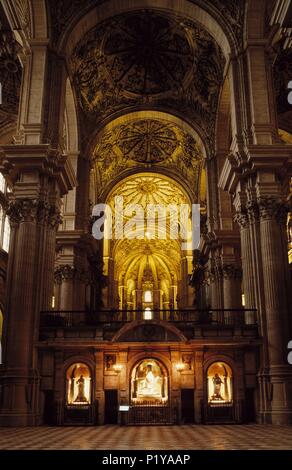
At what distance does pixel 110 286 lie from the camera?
133 feet

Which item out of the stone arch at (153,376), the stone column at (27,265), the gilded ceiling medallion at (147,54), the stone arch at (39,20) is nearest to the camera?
the stone column at (27,265)

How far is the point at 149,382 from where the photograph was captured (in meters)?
18.3

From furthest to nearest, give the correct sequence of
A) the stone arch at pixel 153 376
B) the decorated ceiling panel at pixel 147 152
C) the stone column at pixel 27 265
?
the decorated ceiling panel at pixel 147 152 → the stone arch at pixel 153 376 → the stone column at pixel 27 265

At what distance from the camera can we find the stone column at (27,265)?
1670 cm

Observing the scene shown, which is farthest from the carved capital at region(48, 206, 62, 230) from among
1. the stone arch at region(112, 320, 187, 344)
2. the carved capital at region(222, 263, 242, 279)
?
the carved capital at region(222, 263, 242, 279)

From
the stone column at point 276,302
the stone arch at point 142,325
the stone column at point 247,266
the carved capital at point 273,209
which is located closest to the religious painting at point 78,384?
the stone arch at point 142,325

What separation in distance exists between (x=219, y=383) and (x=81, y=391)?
5162 millimetres

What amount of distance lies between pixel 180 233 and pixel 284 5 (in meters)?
36.9

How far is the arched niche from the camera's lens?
716 inches

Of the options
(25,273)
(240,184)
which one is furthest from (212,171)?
(25,273)

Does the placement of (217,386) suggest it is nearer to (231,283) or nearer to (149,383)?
(149,383)

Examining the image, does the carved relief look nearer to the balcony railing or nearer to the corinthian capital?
the balcony railing

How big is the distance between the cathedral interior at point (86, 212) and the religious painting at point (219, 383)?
53mm

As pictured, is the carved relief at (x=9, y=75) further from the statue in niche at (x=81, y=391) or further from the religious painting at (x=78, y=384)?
the statue in niche at (x=81, y=391)
